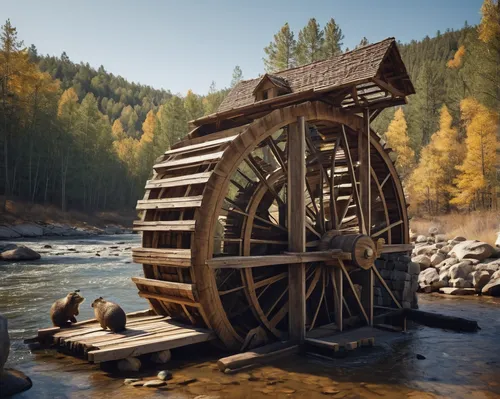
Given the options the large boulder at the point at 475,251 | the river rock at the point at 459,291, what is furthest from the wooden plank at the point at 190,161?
the large boulder at the point at 475,251

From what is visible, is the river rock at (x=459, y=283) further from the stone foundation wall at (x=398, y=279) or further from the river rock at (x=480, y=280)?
the stone foundation wall at (x=398, y=279)

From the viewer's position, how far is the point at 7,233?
28938 mm

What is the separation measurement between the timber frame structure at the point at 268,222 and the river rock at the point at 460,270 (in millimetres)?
4669

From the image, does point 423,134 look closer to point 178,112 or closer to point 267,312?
point 178,112

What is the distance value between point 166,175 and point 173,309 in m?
2.38

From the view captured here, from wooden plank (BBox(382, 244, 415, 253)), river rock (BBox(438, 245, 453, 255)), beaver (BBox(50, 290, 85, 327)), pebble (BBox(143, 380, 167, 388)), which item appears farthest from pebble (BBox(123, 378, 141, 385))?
river rock (BBox(438, 245, 453, 255))

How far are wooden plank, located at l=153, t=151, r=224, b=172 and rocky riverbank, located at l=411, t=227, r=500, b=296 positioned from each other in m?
9.34

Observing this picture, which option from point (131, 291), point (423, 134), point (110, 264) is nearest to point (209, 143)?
point (131, 291)

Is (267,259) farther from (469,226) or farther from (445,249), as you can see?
(469,226)

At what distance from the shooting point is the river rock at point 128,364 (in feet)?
20.8

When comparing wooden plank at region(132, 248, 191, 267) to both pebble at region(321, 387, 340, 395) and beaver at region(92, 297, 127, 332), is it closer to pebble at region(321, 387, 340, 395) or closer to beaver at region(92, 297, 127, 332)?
beaver at region(92, 297, 127, 332)

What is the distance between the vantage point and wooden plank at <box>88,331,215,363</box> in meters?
5.98

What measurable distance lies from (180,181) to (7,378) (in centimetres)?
363

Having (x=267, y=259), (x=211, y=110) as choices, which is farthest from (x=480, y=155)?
(x=211, y=110)
